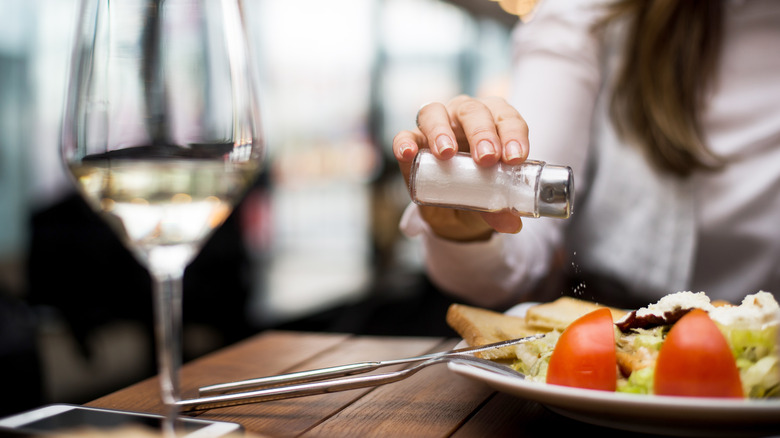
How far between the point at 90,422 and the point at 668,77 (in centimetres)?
117

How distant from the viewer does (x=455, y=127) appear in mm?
684

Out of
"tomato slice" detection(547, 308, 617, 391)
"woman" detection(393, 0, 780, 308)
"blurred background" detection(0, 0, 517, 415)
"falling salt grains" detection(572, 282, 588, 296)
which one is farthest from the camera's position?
"blurred background" detection(0, 0, 517, 415)

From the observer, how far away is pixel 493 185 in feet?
1.75

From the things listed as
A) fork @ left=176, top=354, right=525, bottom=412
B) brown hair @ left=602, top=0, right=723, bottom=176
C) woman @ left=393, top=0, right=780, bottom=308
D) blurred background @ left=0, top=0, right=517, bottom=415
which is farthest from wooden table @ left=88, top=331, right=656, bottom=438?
brown hair @ left=602, top=0, right=723, bottom=176

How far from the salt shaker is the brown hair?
0.81 m

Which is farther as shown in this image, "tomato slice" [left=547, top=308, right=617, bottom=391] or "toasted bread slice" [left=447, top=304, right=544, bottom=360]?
"toasted bread slice" [left=447, top=304, right=544, bottom=360]

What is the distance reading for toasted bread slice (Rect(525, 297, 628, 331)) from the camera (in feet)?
1.96

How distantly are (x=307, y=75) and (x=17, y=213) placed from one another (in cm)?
222

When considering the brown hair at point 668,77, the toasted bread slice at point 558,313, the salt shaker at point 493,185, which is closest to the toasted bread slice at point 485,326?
the toasted bread slice at point 558,313

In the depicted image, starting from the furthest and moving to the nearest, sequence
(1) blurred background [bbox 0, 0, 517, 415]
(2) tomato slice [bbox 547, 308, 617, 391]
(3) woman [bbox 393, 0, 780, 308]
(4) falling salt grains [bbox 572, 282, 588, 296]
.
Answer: (1) blurred background [bbox 0, 0, 517, 415], (3) woman [bbox 393, 0, 780, 308], (4) falling salt grains [bbox 572, 282, 588, 296], (2) tomato slice [bbox 547, 308, 617, 391]

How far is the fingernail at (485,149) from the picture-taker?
53 cm

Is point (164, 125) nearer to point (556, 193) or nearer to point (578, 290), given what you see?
point (556, 193)

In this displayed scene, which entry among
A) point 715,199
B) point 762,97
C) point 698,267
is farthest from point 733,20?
point 698,267

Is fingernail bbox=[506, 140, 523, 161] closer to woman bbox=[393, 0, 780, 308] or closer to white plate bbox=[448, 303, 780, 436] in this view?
white plate bbox=[448, 303, 780, 436]
